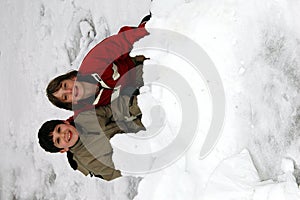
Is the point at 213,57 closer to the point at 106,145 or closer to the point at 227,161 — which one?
the point at 227,161

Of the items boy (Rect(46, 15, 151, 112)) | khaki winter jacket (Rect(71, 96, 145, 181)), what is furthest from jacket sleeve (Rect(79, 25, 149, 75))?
khaki winter jacket (Rect(71, 96, 145, 181))

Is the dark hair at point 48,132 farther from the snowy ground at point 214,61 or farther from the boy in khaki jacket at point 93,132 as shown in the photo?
the snowy ground at point 214,61

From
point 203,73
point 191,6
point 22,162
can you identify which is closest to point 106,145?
point 203,73

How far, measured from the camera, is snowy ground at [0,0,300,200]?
1.03m

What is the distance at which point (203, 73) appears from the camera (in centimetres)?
117

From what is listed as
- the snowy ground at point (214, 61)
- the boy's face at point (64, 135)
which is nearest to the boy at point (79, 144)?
the boy's face at point (64, 135)

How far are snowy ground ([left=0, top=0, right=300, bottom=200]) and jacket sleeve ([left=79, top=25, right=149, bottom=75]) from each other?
0.07 metres

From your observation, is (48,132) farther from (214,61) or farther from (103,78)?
(214,61)

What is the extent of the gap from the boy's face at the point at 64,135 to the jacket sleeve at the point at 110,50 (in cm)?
19

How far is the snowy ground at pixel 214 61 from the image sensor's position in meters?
1.03

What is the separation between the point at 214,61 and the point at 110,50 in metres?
0.37

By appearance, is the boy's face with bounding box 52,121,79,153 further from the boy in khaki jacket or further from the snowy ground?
the snowy ground

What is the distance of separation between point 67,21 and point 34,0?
0.30m

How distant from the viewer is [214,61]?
1154 mm
